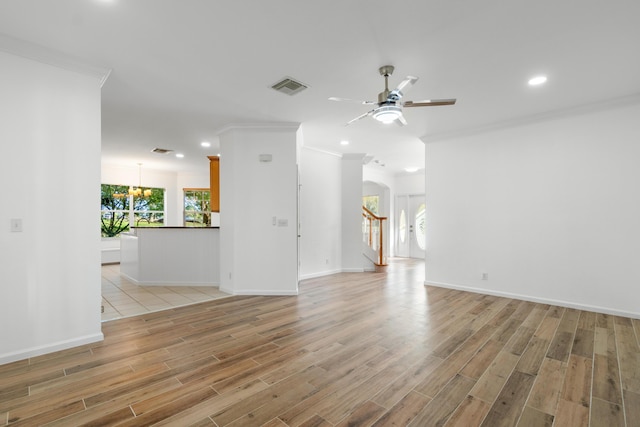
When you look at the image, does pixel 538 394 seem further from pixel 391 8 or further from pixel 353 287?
pixel 353 287

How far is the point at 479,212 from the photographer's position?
4957 mm

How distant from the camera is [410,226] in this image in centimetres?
1000

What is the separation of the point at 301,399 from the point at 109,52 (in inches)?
130

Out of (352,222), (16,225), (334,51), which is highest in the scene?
(334,51)

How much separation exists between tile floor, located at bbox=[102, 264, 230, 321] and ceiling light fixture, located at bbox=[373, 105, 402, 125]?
351 cm

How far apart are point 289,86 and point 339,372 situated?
9.64ft

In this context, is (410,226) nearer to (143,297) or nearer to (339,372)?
(143,297)

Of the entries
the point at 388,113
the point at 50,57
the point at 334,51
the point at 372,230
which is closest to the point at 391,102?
the point at 388,113

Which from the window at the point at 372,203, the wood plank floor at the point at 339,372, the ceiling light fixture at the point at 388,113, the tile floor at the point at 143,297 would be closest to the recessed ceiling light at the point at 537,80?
the ceiling light fixture at the point at 388,113

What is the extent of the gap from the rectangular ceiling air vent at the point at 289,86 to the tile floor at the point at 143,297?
3148mm

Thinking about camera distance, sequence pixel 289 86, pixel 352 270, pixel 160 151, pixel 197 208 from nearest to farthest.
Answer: pixel 289 86
pixel 160 151
pixel 352 270
pixel 197 208

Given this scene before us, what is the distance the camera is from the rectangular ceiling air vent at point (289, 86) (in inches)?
130

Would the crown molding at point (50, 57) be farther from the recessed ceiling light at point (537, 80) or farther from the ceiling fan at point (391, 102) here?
the recessed ceiling light at point (537, 80)

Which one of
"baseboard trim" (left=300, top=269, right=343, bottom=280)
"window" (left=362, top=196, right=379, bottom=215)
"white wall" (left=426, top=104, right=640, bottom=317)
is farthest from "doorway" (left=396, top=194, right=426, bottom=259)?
"white wall" (left=426, top=104, right=640, bottom=317)
